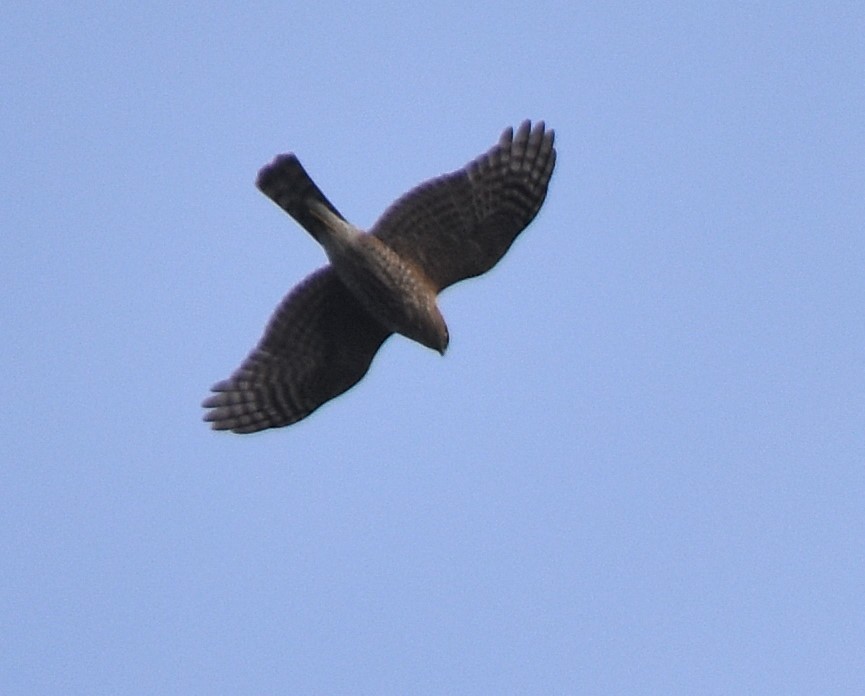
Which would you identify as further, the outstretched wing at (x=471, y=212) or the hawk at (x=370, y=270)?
the outstretched wing at (x=471, y=212)

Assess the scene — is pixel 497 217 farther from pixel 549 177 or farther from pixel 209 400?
pixel 209 400

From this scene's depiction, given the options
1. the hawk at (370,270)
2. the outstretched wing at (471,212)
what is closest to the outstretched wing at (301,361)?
the hawk at (370,270)

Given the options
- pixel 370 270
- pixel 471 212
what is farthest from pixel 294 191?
pixel 471 212

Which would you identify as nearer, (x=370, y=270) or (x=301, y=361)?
(x=370, y=270)

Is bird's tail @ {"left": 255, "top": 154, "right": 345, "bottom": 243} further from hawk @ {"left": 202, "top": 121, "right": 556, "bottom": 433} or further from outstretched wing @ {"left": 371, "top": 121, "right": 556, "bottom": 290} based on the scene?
outstretched wing @ {"left": 371, "top": 121, "right": 556, "bottom": 290}

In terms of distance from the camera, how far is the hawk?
15.1m

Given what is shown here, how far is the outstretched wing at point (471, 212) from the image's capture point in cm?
1527

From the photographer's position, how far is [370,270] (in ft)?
49.2

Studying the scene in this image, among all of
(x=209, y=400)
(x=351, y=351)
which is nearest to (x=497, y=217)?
(x=351, y=351)

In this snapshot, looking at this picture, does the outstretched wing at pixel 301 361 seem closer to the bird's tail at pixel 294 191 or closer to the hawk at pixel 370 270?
the hawk at pixel 370 270

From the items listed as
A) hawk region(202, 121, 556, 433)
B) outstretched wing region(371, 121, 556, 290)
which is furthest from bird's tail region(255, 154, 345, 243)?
outstretched wing region(371, 121, 556, 290)

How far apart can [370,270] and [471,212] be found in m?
1.08

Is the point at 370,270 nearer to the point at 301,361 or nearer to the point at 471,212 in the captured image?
the point at 471,212

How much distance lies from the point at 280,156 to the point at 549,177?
7.92 feet
